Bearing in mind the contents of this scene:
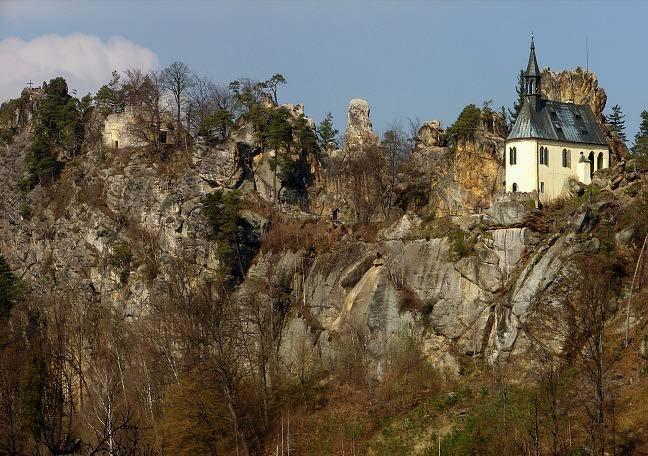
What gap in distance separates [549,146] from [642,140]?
13120mm

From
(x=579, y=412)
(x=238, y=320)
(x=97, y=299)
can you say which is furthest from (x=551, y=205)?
(x=97, y=299)

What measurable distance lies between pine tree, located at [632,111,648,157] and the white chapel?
3860 mm

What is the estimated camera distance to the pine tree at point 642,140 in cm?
7988

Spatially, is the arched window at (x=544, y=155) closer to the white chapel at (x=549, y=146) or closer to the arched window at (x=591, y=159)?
the white chapel at (x=549, y=146)

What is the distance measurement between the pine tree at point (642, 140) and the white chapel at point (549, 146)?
3860 millimetres

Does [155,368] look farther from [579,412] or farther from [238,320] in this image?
[579,412]

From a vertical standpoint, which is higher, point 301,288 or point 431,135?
point 431,135

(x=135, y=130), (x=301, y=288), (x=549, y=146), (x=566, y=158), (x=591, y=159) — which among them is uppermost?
(x=135, y=130)

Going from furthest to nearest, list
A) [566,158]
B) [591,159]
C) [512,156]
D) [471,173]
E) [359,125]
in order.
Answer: [359,125], [471,173], [591,159], [566,158], [512,156]

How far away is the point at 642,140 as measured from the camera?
8244 centimetres

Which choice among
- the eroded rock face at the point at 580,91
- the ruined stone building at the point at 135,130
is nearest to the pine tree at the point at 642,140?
the eroded rock face at the point at 580,91

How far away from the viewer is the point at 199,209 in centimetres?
7675

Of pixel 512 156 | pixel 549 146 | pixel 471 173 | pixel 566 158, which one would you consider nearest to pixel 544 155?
pixel 549 146

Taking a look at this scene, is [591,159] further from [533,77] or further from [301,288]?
[301,288]
